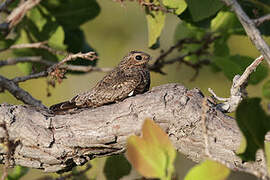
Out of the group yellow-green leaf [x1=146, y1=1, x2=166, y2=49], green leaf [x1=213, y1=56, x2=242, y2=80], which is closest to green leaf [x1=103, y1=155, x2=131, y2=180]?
yellow-green leaf [x1=146, y1=1, x2=166, y2=49]

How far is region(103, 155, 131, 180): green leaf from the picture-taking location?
15.1ft

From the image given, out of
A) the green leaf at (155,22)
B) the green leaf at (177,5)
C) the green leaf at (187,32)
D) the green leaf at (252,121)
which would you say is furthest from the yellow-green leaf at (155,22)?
the green leaf at (252,121)

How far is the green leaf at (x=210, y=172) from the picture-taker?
2.26 m

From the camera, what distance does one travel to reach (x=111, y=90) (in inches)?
194

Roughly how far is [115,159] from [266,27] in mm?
2221

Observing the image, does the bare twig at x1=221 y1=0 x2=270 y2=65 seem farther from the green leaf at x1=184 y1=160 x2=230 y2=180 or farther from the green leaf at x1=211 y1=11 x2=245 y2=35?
the green leaf at x1=211 y1=11 x2=245 y2=35

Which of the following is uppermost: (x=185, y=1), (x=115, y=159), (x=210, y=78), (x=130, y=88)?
(x=185, y=1)

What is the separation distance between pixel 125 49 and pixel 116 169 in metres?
4.91

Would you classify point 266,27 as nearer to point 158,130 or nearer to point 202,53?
point 202,53

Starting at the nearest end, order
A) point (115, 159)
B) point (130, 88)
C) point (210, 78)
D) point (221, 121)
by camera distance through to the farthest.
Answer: point (221, 121) → point (115, 159) → point (130, 88) → point (210, 78)

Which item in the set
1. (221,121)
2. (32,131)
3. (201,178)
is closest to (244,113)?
(201,178)

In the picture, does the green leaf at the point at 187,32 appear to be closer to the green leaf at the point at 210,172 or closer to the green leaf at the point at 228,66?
the green leaf at the point at 228,66

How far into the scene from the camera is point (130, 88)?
504 cm

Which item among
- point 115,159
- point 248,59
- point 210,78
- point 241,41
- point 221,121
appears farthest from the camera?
point 210,78
